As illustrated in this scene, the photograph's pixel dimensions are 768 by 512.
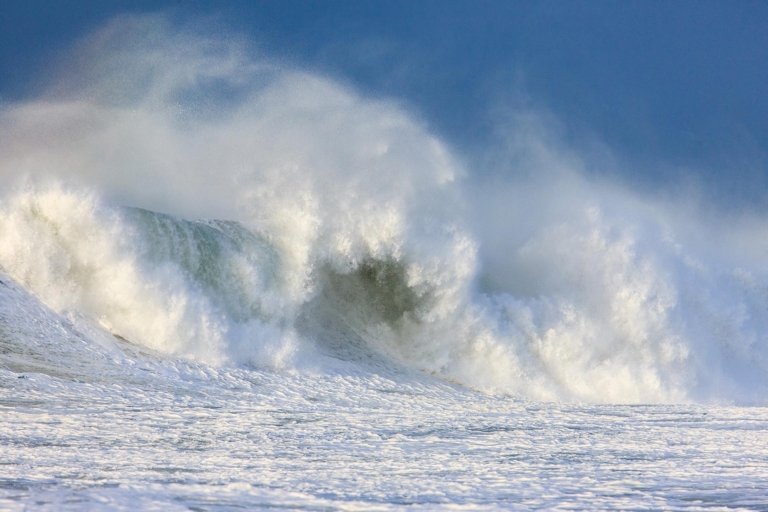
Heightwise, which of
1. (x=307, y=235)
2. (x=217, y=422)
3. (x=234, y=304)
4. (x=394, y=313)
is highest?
(x=307, y=235)

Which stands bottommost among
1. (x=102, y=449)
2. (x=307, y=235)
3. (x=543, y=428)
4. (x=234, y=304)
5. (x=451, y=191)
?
(x=102, y=449)

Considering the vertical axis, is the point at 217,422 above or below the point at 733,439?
below

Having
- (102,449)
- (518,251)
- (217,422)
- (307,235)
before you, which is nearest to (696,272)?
(518,251)

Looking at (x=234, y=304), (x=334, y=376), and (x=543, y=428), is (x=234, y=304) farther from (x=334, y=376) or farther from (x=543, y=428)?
(x=543, y=428)

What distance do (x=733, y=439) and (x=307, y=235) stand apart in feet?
27.8

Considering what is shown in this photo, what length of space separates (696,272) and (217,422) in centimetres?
1366

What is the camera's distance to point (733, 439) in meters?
6.23

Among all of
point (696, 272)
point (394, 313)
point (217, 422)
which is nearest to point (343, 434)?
point (217, 422)

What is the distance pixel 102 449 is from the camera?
192 inches

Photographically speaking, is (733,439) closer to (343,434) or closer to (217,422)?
(343,434)

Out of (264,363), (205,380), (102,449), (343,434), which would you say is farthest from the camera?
(264,363)

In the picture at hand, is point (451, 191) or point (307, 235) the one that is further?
point (451, 191)

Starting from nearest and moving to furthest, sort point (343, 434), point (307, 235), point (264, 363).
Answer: point (343, 434) < point (264, 363) < point (307, 235)

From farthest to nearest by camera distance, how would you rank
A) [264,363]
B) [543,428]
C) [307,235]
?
1. [307,235]
2. [264,363]
3. [543,428]
